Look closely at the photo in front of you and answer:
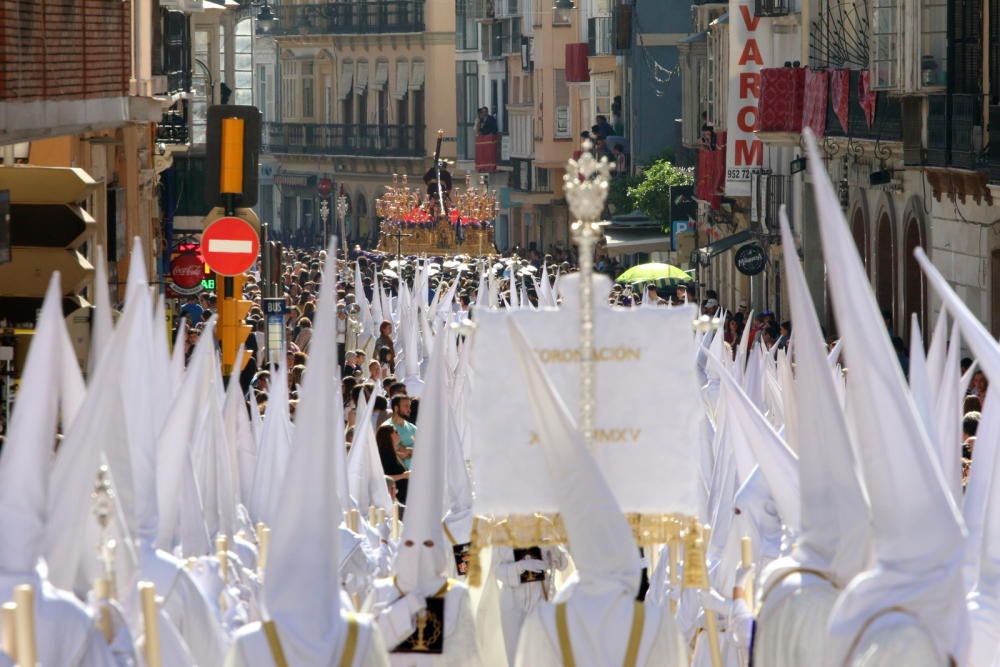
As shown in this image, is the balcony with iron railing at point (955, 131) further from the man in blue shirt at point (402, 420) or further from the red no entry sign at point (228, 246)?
the red no entry sign at point (228, 246)

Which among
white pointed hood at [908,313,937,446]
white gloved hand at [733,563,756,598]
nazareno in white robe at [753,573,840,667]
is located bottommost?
white gloved hand at [733,563,756,598]

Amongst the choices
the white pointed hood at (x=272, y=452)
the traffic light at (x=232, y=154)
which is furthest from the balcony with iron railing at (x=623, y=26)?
the white pointed hood at (x=272, y=452)

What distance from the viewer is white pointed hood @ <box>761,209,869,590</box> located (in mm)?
7934

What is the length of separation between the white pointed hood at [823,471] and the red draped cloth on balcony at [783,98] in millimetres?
31271

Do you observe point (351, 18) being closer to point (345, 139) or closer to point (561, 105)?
point (345, 139)

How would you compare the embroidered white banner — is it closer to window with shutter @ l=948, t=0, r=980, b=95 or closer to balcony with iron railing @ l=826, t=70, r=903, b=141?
window with shutter @ l=948, t=0, r=980, b=95

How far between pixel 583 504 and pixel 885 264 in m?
27.3

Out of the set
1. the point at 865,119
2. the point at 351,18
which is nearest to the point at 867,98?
the point at 865,119

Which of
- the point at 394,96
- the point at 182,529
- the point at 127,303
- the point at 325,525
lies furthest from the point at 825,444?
the point at 394,96

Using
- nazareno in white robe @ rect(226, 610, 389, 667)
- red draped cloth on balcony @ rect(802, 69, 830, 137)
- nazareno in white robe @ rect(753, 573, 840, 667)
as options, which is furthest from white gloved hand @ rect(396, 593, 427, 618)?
red draped cloth on balcony @ rect(802, 69, 830, 137)

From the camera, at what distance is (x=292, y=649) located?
8.29 meters

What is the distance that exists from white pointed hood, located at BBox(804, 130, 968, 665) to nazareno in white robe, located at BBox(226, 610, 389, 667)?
64.5 inches

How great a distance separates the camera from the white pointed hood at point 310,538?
835 cm

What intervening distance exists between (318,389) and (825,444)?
1765 mm
